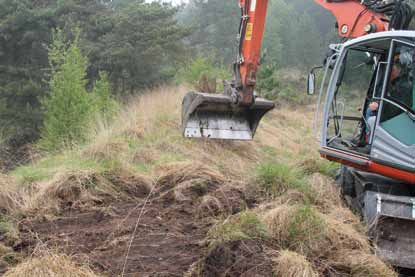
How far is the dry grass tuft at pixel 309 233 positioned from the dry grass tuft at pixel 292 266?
0.90ft

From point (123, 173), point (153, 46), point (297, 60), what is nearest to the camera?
point (123, 173)

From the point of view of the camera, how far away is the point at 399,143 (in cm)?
482

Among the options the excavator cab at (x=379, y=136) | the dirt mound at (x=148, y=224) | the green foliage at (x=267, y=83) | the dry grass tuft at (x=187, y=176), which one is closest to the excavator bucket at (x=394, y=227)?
the excavator cab at (x=379, y=136)

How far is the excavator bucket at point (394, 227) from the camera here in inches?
177

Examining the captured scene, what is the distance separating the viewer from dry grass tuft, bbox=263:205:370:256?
421 centimetres

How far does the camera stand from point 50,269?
3496 mm

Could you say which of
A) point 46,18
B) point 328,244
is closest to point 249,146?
point 328,244

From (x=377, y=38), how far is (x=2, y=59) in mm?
18652

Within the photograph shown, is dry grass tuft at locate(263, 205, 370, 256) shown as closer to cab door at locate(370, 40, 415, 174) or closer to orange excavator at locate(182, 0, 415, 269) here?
orange excavator at locate(182, 0, 415, 269)

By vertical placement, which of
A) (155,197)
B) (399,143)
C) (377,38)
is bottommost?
(155,197)

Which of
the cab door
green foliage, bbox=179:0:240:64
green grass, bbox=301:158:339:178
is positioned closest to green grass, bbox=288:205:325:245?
the cab door

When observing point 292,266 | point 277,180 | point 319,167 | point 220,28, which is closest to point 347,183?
point 277,180

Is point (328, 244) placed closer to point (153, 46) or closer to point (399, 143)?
point (399, 143)

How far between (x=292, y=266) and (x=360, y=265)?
2.23 ft
